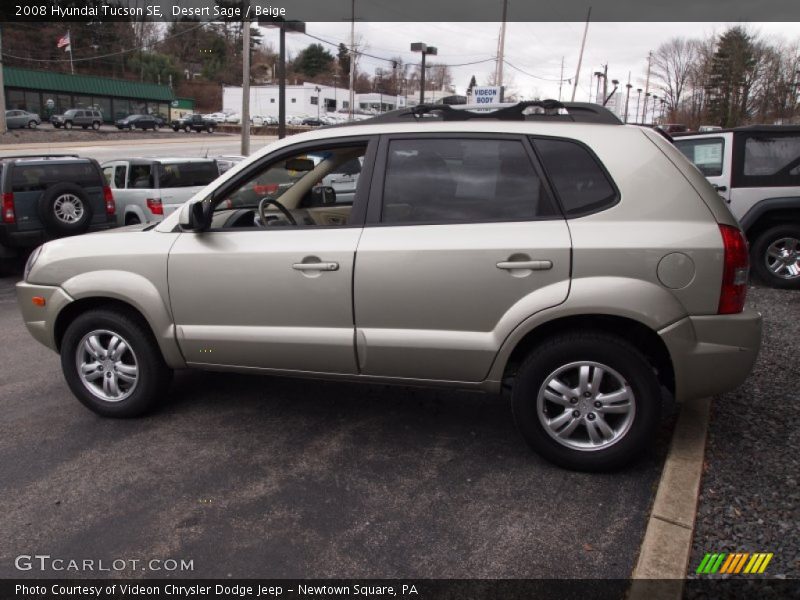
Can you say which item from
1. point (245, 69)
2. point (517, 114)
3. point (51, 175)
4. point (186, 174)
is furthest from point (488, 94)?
point (517, 114)

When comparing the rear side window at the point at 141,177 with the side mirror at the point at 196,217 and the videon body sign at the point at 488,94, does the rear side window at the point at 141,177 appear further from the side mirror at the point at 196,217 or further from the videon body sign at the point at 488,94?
the videon body sign at the point at 488,94

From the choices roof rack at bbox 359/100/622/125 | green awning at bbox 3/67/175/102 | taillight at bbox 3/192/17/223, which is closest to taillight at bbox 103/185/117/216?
taillight at bbox 3/192/17/223

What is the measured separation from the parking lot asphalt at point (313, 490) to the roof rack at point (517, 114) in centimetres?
190

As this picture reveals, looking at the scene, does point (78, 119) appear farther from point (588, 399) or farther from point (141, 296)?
point (588, 399)

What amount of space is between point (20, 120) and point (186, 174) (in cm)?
4546

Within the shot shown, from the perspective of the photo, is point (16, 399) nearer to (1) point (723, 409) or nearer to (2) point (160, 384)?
(2) point (160, 384)

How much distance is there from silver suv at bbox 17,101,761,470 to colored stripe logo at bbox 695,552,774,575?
30.4 inches

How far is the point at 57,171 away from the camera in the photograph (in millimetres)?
9586

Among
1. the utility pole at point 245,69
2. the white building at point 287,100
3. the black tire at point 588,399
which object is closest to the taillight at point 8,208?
the black tire at point 588,399

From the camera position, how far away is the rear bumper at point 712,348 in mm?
3309

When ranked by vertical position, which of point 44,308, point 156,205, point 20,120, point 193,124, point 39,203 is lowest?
point 44,308

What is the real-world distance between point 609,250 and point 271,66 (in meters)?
120

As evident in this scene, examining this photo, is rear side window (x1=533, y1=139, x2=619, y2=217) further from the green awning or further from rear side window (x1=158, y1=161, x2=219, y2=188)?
the green awning

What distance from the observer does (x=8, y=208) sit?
9.03 m
